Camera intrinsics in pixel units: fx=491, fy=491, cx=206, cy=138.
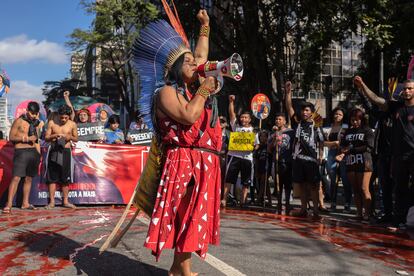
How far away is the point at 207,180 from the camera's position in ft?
11.1

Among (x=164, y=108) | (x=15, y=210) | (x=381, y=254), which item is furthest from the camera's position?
(x=15, y=210)

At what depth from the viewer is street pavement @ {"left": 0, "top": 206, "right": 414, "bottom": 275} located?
399 cm

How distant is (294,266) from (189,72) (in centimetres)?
187

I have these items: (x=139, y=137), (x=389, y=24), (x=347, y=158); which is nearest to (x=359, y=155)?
(x=347, y=158)

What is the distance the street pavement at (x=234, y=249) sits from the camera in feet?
13.1

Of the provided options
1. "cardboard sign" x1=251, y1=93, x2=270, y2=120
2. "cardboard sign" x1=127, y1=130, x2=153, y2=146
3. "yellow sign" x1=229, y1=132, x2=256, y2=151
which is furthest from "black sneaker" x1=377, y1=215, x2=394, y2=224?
"cardboard sign" x1=127, y1=130, x2=153, y2=146

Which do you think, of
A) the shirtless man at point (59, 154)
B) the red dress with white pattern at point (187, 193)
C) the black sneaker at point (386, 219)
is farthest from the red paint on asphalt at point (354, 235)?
the shirtless man at point (59, 154)

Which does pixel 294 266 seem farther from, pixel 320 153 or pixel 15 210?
pixel 15 210

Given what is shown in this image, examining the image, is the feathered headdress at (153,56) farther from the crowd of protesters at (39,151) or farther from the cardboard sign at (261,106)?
the cardboard sign at (261,106)

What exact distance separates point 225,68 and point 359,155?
186 inches

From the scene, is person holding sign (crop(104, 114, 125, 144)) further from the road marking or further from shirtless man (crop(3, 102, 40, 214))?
the road marking

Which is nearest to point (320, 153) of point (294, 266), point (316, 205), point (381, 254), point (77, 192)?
point (316, 205)

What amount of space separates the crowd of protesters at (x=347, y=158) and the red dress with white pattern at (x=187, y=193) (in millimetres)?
3476

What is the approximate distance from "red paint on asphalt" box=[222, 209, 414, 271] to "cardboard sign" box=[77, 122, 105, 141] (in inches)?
139
